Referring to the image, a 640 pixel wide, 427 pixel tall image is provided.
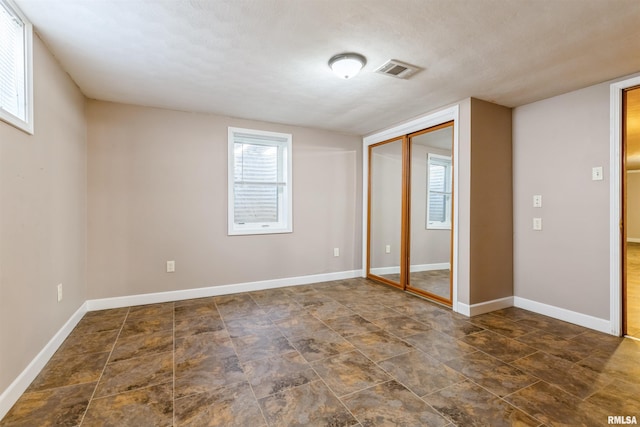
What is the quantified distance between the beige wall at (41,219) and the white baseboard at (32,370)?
0.04 metres

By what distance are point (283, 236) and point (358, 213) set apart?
135cm

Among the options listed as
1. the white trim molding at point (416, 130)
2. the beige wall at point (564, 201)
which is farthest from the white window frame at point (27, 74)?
the beige wall at point (564, 201)

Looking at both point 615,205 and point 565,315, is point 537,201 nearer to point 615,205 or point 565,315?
point 615,205

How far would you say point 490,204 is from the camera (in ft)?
10.7

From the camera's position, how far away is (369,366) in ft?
6.95

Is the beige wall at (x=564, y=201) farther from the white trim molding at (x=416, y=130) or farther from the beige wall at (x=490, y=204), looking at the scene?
the white trim molding at (x=416, y=130)

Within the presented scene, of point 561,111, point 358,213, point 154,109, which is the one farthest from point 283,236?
point 561,111

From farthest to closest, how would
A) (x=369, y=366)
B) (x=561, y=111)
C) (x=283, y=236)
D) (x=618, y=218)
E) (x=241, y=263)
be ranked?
(x=283, y=236), (x=241, y=263), (x=561, y=111), (x=618, y=218), (x=369, y=366)

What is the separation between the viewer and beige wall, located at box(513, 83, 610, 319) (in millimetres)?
2752

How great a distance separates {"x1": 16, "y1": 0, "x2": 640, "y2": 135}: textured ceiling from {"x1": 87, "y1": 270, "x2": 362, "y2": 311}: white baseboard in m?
2.27

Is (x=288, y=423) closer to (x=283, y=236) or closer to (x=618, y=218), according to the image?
(x=283, y=236)

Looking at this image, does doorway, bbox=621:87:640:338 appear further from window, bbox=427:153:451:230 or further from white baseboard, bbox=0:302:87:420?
white baseboard, bbox=0:302:87:420

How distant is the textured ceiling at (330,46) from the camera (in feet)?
5.78

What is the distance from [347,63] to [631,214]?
921 centimetres
